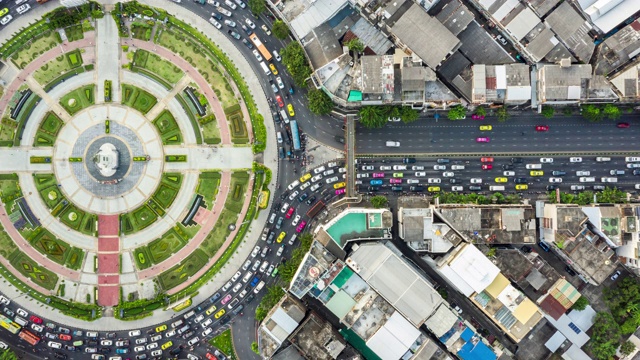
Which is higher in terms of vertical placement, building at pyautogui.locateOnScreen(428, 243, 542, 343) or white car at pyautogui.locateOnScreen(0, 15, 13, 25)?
white car at pyautogui.locateOnScreen(0, 15, 13, 25)

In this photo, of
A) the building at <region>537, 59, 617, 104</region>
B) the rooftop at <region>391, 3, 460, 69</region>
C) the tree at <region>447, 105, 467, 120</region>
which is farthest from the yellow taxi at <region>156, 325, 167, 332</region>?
the building at <region>537, 59, 617, 104</region>

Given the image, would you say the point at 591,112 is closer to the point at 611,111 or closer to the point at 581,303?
the point at 611,111

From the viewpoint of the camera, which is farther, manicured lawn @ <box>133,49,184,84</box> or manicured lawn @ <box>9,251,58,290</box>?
manicured lawn @ <box>133,49,184,84</box>

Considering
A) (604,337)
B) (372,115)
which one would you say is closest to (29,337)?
(372,115)

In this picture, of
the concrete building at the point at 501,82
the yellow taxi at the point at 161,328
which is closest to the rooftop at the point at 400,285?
the concrete building at the point at 501,82

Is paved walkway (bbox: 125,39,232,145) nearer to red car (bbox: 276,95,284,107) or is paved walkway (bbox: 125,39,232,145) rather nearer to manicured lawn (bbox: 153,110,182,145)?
red car (bbox: 276,95,284,107)

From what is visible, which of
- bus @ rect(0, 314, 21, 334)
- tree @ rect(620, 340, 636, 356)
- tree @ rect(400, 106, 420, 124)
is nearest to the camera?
tree @ rect(620, 340, 636, 356)

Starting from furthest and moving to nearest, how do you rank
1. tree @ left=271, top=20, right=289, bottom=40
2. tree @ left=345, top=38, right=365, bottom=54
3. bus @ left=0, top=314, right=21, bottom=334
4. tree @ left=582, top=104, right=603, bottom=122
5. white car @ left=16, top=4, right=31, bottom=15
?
white car @ left=16, top=4, right=31, bottom=15 < bus @ left=0, top=314, right=21, bottom=334 < tree @ left=271, top=20, right=289, bottom=40 < tree @ left=582, top=104, right=603, bottom=122 < tree @ left=345, top=38, right=365, bottom=54

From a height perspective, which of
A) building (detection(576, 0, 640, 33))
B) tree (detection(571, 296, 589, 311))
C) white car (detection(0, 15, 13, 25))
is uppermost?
white car (detection(0, 15, 13, 25))
